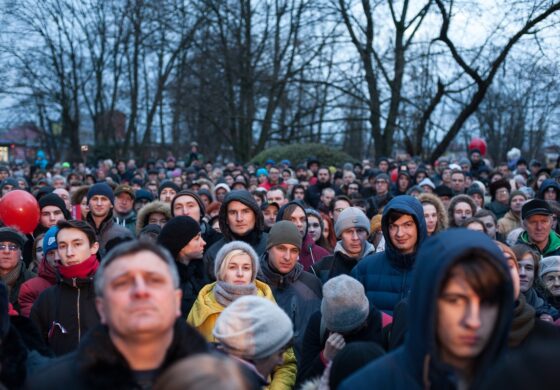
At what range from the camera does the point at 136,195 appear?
10.6m

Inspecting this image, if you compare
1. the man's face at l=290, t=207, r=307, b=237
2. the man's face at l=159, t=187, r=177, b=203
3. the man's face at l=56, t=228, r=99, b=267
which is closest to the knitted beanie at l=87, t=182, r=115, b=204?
the man's face at l=159, t=187, r=177, b=203

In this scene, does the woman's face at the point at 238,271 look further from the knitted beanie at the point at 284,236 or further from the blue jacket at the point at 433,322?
the blue jacket at the point at 433,322

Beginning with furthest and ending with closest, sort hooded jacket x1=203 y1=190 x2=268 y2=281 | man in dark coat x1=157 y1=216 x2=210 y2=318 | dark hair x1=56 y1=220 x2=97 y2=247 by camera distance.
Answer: hooded jacket x1=203 y1=190 x2=268 y2=281
man in dark coat x1=157 y1=216 x2=210 y2=318
dark hair x1=56 y1=220 x2=97 y2=247

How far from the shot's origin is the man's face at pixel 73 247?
15.7 feet

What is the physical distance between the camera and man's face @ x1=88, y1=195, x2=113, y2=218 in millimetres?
7762

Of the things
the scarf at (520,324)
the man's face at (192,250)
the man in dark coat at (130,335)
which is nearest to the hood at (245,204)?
the man's face at (192,250)

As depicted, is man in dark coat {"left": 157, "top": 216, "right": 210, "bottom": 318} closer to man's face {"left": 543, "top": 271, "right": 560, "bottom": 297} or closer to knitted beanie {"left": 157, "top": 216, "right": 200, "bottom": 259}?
knitted beanie {"left": 157, "top": 216, "right": 200, "bottom": 259}

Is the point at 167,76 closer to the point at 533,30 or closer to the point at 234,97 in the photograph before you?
the point at 234,97

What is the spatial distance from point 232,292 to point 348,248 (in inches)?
77.8

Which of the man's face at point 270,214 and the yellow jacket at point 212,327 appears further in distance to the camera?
the man's face at point 270,214

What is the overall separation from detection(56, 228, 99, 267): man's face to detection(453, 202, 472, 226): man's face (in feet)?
15.1

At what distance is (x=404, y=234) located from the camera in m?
4.91

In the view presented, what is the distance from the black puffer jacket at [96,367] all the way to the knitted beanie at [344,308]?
1560mm

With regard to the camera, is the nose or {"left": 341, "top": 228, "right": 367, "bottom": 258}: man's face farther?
{"left": 341, "top": 228, "right": 367, "bottom": 258}: man's face
